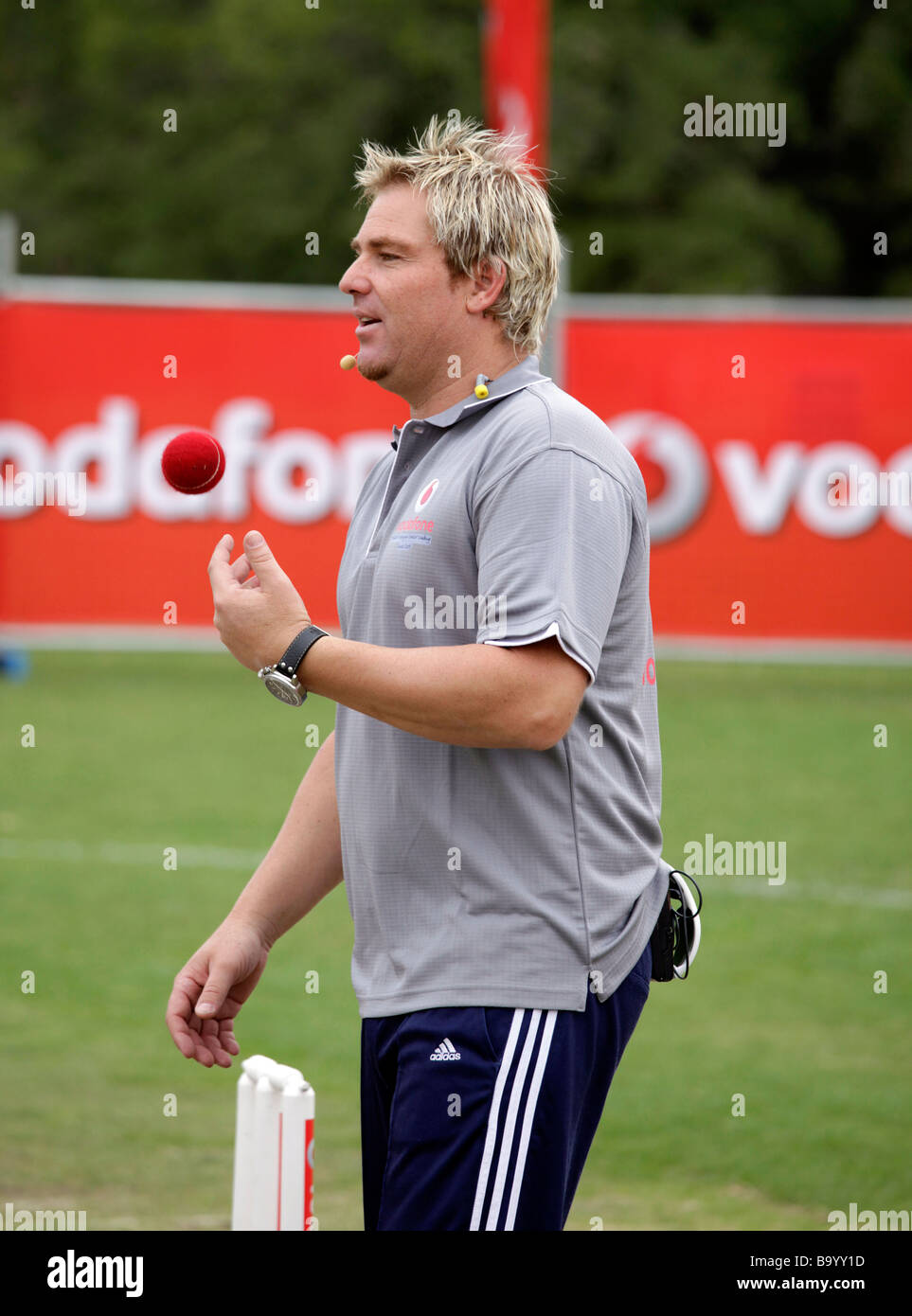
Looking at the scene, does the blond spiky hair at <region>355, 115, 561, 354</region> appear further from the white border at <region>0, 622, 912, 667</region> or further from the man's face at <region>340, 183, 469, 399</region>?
the white border at <region>0, 622, 912, 667</region>

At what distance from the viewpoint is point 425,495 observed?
2791 mm

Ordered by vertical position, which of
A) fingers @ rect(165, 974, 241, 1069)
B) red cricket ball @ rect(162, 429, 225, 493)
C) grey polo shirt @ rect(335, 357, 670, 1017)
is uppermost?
red cricket ball @ rect(162, 429, 225, 493)

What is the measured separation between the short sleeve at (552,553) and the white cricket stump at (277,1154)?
940mm

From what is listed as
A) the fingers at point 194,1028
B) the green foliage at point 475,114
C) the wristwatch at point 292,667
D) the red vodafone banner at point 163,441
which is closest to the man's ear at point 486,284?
the wristwatch at point 292,667

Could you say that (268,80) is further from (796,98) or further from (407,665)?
(407,665)

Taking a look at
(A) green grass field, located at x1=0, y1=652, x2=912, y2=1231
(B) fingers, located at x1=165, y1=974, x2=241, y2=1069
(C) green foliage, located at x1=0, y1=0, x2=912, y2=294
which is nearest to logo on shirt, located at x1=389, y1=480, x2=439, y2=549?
(B) fingers, located at x1=165, y1=974, x2=241, y2=1069

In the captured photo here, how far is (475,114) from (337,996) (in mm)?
29164

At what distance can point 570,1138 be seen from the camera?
2.77m

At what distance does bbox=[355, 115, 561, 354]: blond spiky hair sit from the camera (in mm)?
2836

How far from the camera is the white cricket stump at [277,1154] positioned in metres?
2.97

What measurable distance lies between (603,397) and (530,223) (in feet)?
39.5

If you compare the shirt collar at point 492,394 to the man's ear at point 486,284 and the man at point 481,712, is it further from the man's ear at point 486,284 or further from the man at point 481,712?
the man's ear at point 486,284

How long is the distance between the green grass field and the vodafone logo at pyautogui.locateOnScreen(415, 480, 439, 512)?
2704mm

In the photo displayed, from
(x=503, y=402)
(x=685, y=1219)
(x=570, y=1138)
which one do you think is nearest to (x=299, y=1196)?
(x=570, y=1138)
